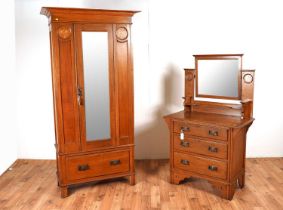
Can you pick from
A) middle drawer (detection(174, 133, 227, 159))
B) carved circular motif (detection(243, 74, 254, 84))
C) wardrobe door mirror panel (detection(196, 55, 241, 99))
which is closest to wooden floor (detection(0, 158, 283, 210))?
middle drawer (detection(174, 133, 227, 159))

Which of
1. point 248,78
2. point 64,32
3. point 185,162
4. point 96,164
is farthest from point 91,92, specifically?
point 248,78

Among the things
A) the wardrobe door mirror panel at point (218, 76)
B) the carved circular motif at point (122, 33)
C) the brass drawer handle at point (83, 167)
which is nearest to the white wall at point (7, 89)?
the brass drawer handle at point (83, 167)

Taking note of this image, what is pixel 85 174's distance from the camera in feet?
10.0

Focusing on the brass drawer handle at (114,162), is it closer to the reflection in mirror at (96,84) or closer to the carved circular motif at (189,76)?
the reflection in mirror at (96,84)

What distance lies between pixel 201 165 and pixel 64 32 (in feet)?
5.62

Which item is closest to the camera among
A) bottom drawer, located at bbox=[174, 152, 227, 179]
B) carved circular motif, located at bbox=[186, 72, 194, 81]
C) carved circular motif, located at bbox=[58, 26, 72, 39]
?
carved circular motif, located at bbox=[58, 26, 72, 39]

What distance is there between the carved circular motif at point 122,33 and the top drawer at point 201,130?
3.08 feet

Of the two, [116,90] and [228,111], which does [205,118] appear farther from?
[116,90]

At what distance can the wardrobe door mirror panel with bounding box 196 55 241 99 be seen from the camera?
303cm

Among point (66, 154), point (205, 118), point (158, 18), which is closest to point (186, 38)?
point (158, 18)

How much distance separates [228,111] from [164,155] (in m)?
1.21

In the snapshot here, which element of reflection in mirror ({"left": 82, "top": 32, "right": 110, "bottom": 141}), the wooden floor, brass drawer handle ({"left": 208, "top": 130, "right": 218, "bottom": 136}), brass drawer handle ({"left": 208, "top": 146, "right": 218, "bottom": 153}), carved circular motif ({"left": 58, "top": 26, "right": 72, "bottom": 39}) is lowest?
the wooden floor

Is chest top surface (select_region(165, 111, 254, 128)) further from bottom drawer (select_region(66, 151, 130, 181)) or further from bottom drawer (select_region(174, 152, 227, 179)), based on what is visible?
bottom drawer (select_region(66, 151, 130, 181))

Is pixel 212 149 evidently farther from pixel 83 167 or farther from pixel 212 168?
pixel 83 167
